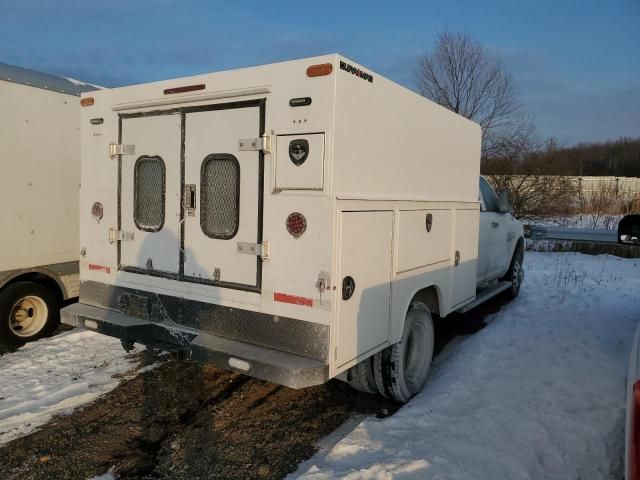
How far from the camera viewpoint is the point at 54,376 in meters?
5.06

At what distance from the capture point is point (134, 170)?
4531 mm

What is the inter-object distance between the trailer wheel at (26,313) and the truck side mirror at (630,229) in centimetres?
586

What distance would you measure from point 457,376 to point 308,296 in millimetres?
2234

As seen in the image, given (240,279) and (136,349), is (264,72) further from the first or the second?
(136,349)

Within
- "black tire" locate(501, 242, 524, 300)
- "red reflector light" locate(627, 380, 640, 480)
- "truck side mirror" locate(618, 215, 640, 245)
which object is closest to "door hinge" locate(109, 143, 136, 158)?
"truck side mirror" locate(618, 215, 640, 245)

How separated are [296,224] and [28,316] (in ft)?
13.9

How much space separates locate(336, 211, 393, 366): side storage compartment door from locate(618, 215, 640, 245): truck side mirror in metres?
1.60

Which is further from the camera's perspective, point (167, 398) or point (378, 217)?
point (167, 398)

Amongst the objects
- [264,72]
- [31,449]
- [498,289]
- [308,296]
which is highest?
[264,72]

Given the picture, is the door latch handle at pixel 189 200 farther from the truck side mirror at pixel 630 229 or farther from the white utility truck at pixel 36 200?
the truck side mirror at pixel 630 229

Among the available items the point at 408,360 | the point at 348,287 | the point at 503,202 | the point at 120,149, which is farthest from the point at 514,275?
the point at 120,149

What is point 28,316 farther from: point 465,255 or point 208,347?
point 465,255

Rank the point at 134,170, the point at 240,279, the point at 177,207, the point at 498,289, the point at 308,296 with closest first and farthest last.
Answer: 1. the point at 308,296
2. the point at 240,279
3. the point at 177,207
4. the point at 134,170
5. the point at 498,289

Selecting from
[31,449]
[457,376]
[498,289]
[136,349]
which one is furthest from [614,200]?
[31,449]
